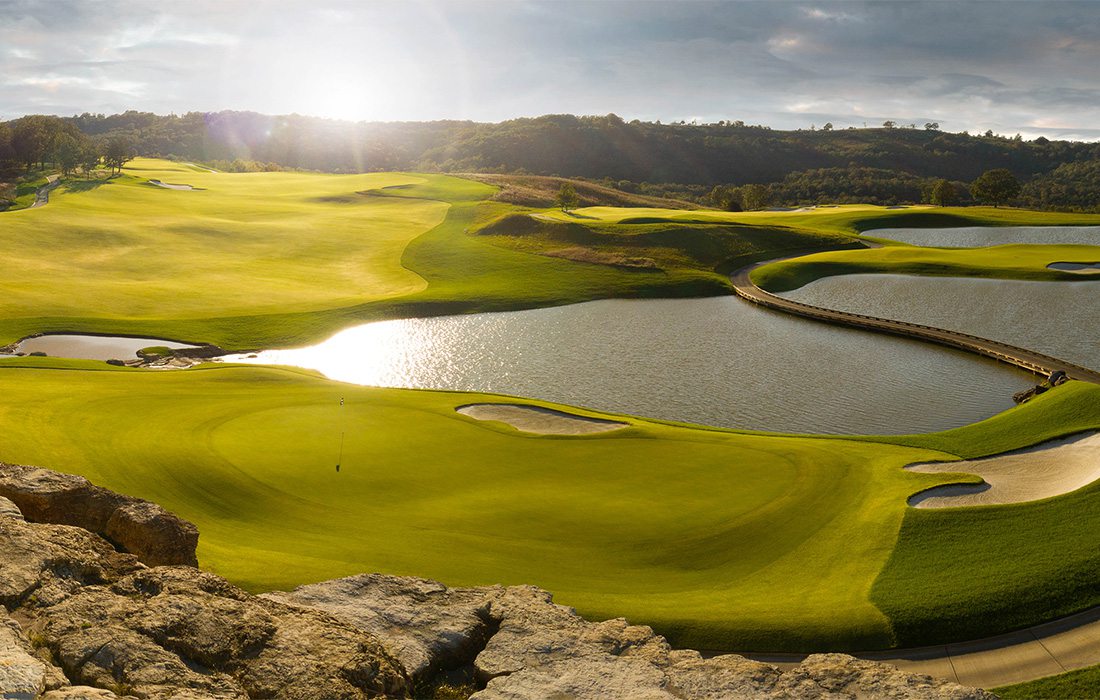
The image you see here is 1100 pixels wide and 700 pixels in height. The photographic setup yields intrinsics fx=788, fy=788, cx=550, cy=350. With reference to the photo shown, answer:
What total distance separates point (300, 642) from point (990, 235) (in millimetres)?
112866

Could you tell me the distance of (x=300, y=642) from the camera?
11.2 meters

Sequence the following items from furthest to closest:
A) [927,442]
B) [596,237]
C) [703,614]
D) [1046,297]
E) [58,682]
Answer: [596,237]
[1046,297]
[927,442]
[703,614]
[58,682]

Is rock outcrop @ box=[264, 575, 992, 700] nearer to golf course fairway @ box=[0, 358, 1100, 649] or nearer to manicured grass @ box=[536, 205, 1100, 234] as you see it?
golf course fairway @ box=[0, 358, 1100, 649]

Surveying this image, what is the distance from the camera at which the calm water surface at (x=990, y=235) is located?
98.2 m

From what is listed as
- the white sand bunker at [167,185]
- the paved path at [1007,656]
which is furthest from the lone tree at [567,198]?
the paved path at [1007,656]

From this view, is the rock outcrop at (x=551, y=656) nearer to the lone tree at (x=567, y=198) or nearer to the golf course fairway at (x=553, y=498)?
the golf course fairway at (x=553, y=498)

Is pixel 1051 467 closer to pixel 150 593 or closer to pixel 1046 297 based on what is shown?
pixel 150 593

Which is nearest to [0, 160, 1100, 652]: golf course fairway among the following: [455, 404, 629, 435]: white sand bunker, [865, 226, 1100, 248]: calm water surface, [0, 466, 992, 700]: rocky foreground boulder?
[455, 404, 629, 435]: white sand bunker

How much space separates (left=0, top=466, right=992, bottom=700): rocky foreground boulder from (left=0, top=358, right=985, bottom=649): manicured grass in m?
4.62

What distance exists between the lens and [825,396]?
41.8 m

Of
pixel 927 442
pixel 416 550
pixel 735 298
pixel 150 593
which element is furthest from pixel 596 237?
pixel 150 593

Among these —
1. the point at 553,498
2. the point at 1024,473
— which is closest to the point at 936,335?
the point at 1024,473

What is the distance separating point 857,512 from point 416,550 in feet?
45.5

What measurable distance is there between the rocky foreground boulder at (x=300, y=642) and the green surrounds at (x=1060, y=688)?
5.90m
